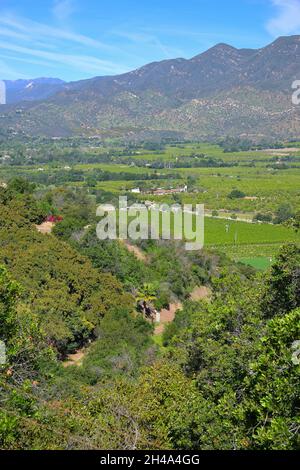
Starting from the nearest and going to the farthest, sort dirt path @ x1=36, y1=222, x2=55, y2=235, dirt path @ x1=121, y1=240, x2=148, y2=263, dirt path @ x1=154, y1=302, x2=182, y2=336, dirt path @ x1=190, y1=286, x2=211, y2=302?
dirt path @ x1=154, y1=302, x2=182, y2=336 → dirt path @ x1=36, y1=222, x2=55, y2=235 → dirt path @ x1=190, y1=286, x2=211, y2=302 → dirt path @ x1=121, y1=240, x2=148, y2=263

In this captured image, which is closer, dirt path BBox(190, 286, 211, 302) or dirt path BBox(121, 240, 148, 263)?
dirt path BBox(190, 286, 211, 302)

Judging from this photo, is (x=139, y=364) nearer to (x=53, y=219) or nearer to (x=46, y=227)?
(x=46, y=227)

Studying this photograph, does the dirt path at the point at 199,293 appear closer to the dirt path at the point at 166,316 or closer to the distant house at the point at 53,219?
the dirt path at the point at 166,316

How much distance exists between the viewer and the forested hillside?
8.16 metres

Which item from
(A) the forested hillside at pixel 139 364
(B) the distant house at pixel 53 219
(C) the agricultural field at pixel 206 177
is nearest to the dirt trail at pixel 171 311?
(A) the forested hillside at pixel 139 364

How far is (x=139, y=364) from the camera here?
779 inches

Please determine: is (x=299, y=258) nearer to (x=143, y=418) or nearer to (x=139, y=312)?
(x=143, y=418)

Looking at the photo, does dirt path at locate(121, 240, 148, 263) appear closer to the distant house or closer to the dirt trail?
the dirt trail

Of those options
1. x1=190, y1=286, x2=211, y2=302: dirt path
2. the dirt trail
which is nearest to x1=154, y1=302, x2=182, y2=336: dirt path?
the dirt trail

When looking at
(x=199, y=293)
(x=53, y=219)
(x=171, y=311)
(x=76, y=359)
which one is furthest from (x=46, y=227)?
(x=76, y=359)

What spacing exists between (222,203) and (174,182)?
727 inches

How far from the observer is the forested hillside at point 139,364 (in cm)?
816

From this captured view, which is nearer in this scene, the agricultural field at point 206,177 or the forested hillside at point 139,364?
the forested hillside at point 139,364

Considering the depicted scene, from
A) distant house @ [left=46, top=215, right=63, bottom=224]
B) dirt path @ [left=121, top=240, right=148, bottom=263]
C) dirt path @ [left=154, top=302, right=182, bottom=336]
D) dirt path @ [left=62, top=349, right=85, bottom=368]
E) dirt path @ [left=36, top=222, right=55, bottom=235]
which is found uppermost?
distant house @ [left=46, top=215, right=63, bottom=224]
